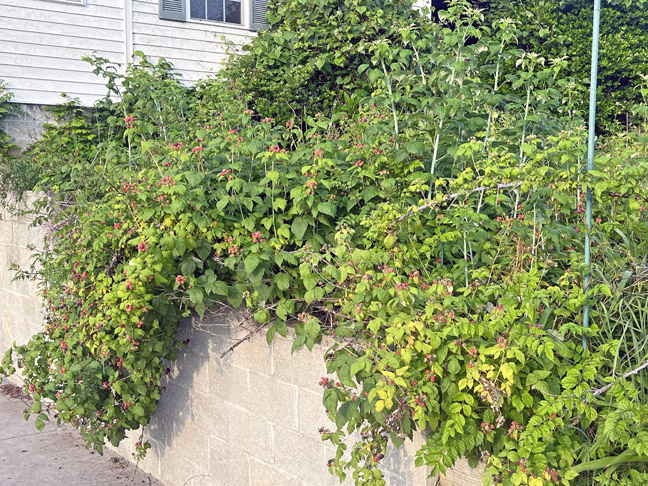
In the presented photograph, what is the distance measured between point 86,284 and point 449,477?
206 cm

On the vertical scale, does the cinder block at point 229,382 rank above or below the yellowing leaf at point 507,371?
below

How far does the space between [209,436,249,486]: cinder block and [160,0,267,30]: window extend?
5.96 metres

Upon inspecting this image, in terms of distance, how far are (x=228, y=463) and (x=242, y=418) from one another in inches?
11.5

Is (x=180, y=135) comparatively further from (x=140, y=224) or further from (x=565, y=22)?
(x=565, y=22)

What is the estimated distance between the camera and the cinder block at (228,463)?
10.8ft

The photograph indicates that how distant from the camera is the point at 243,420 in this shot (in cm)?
329

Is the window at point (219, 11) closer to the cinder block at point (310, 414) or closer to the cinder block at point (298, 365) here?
the cinder block at point (298, 365)

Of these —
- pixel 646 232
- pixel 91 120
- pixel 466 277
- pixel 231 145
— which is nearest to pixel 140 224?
pixel 231 145

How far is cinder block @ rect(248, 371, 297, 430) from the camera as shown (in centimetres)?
300

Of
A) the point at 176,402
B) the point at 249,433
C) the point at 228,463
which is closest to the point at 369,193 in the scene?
the point at 249,433

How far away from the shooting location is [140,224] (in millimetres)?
3098

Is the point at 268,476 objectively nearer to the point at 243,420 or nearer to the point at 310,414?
the point at 243,420

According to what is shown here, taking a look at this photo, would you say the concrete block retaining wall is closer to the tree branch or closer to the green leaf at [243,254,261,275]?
the green leaf at [243,254,261,275]

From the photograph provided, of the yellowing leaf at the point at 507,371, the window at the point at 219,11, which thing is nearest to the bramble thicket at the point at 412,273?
the yellowing leaf at the point at 507,371
